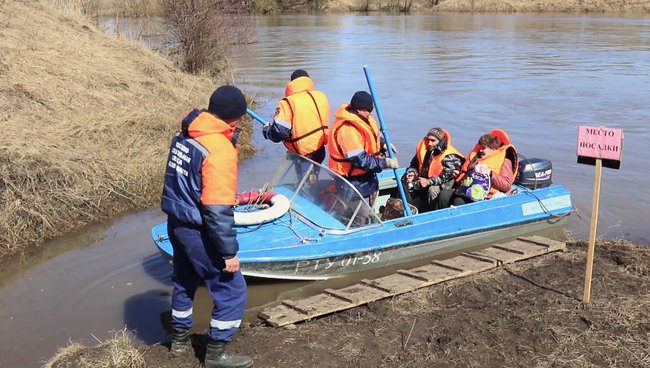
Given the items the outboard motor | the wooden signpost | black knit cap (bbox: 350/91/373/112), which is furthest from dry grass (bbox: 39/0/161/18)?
the wooden signpost

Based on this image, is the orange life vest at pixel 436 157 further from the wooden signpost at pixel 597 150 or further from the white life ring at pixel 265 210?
the wooden signpost at pixel 597 150

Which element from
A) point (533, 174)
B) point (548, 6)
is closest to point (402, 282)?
point (533, 174)

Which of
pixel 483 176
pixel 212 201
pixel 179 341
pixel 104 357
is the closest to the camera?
pixel 212 201

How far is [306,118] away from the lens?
7.38 metres

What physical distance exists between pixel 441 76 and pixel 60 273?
16122mm

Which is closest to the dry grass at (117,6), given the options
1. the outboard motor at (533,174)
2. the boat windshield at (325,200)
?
the boat windshield at (325,200)

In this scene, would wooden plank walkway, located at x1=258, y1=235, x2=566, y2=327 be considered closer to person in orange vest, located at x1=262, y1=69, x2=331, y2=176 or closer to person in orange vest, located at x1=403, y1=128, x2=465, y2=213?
person in orange vest, located at x1=403, y1=128, x2=465, y2=213

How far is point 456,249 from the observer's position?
26.0ft

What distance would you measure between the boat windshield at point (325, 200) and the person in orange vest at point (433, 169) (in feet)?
4.41

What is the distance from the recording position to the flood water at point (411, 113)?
21.9 ft

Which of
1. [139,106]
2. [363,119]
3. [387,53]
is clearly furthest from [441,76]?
[363,119]

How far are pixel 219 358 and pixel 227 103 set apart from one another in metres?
1.80

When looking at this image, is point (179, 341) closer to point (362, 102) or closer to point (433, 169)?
point (362, 102)

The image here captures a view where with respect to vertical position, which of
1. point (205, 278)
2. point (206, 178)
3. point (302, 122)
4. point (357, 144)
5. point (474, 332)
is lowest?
point (474, 332)
